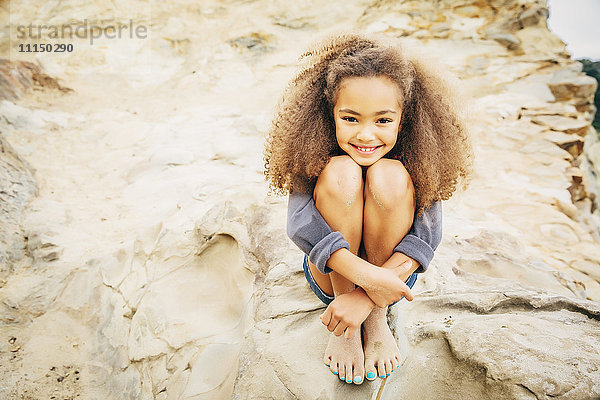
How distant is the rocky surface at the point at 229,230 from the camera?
1.23 m

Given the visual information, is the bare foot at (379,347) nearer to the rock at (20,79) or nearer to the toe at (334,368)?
the toe at (334,368)

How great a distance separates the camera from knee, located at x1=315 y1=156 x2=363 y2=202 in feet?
3.72

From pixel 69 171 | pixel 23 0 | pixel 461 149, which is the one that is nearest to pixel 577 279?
pixel 461 149

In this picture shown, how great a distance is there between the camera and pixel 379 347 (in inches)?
47.6

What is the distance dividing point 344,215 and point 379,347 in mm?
414

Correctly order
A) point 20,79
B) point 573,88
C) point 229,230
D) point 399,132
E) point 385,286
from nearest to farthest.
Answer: point 385,286 → point 399,132 → point 229,230 → point 20,79 → point 573,88

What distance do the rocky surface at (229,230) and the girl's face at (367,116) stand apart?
→ 0.42 meters

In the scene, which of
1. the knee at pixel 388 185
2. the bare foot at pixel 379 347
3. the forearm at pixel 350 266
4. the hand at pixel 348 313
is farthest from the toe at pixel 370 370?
the knee at pixel 388 185

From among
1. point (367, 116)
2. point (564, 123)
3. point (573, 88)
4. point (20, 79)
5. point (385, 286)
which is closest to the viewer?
point (385, 286)

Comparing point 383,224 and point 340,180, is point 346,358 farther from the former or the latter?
point 340,180

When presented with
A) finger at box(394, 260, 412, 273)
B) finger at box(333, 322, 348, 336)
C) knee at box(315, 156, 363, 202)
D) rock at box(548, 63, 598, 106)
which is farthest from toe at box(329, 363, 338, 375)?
rock at box(548, 63, 598, 106)

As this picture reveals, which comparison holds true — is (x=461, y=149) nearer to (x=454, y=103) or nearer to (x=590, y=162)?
(x=454, y=103)

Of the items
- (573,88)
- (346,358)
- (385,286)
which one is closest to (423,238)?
(385,286)

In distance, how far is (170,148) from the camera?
3.19 meters
